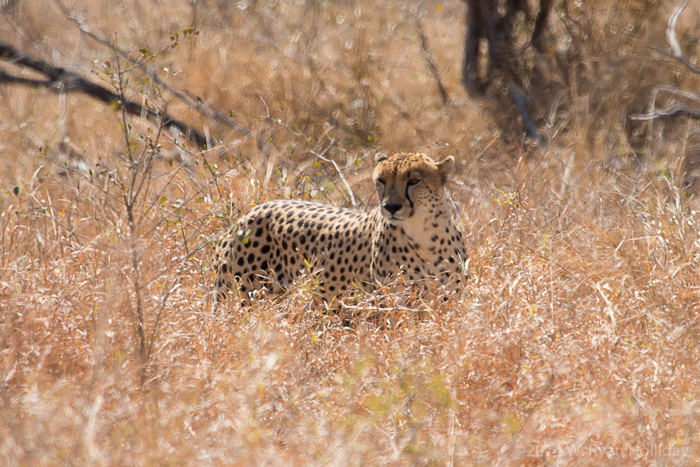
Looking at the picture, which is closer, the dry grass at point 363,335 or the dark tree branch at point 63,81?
the dry grass at point 363,335

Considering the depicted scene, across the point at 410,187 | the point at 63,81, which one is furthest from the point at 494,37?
the point at 410,187

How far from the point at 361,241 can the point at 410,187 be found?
15.9 inches

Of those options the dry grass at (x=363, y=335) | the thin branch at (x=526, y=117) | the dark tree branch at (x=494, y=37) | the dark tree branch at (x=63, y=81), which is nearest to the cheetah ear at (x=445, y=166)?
the dry grass at (x=363, y=335)

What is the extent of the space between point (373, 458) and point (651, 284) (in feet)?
5.26

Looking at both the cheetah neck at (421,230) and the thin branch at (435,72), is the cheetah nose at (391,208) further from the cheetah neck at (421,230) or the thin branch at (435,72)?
the thin branch at (435,72)

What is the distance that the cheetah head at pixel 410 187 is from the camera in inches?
154

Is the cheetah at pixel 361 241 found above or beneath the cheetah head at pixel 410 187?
beneath

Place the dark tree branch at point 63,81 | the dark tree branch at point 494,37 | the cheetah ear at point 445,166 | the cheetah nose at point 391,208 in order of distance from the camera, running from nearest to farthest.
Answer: the cheetah nose at point 391,208
the cheetah ear at point 445,166
the dark tree branch at point 63,81
the dark tree branch at point 494,37

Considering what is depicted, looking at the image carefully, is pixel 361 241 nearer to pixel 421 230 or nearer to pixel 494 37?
pixel 421 230

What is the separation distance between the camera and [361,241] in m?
4.22

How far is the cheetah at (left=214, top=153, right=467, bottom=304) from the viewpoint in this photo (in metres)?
3.95

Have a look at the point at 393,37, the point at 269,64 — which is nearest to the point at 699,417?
the point at 269,64

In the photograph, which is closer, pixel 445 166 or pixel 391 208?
pixel 391 208

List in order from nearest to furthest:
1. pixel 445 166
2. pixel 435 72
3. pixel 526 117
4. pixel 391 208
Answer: pixel 391 208, pixel 445 166, pixel 526 117, pixel 435 72
